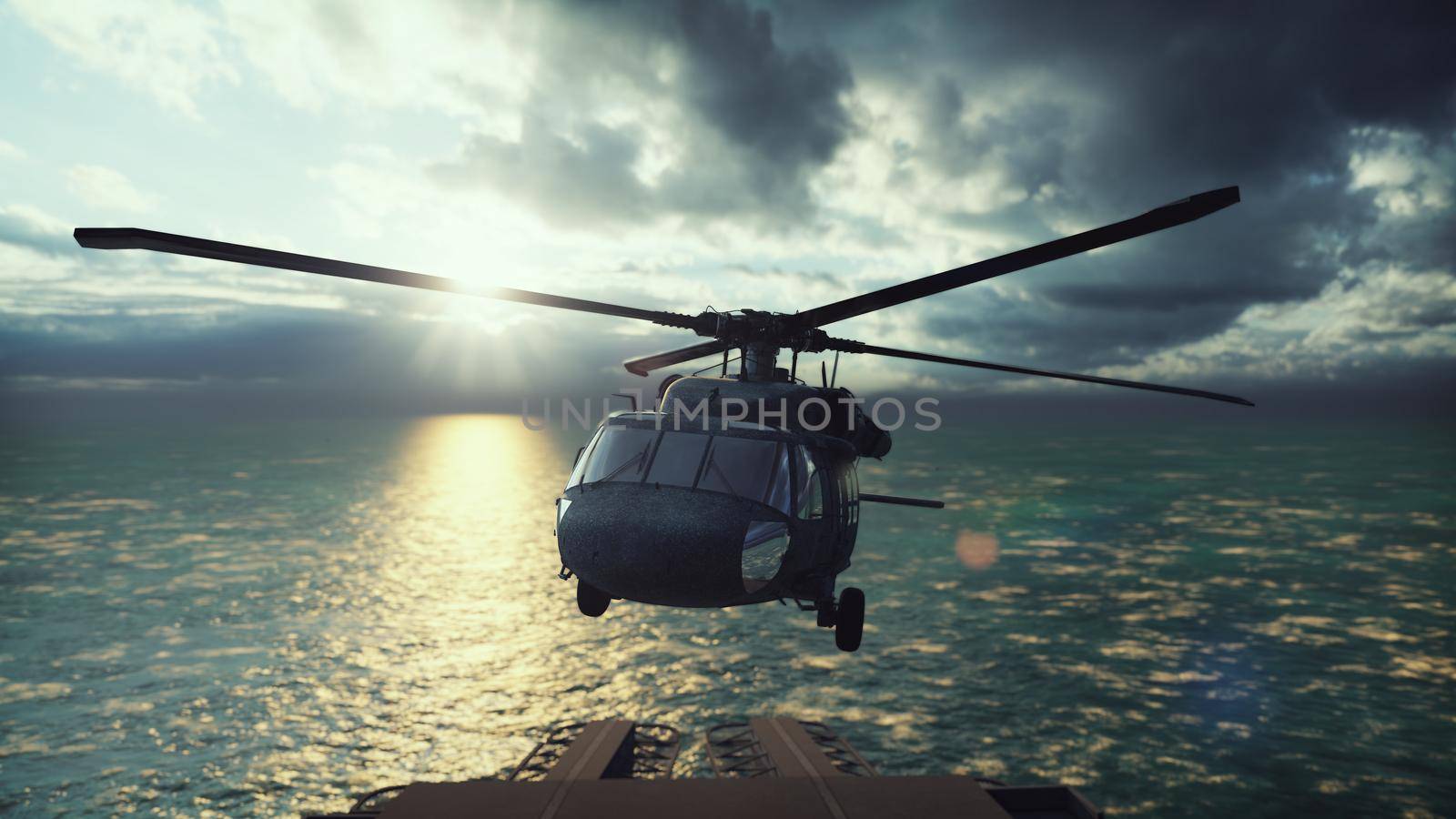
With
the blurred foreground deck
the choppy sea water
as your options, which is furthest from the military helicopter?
the choppy sea water

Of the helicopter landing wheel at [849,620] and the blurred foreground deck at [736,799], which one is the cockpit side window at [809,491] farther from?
the blurred foreground deck at [736,799]

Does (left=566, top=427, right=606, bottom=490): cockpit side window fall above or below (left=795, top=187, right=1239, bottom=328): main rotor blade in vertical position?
below

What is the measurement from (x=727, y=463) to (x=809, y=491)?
1.46 meters

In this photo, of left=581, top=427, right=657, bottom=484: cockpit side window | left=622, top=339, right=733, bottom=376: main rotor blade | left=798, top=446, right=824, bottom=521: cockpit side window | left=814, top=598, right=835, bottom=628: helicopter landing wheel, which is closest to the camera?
left=581, top=427, right=657, bottom=484: cockpit side window

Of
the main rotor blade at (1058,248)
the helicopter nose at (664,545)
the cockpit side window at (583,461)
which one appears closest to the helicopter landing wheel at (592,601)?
the cockpit side window at (583,461)

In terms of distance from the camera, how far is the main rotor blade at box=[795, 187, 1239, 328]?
23.2 ft

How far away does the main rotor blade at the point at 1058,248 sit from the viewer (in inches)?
279

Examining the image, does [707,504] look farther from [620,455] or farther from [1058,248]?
[1058,248]

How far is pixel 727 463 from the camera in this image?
368 inches

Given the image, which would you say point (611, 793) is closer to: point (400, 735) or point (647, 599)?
point (647, 599)

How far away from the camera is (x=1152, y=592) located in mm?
111062

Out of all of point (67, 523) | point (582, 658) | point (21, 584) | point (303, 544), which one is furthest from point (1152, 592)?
point (67, 523)

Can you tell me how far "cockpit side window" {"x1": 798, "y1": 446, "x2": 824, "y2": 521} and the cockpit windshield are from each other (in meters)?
0.18

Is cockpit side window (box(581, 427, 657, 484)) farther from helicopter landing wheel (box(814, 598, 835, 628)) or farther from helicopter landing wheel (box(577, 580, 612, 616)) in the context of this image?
helicopter landing wheel (box(814, 598, 835, 628))
